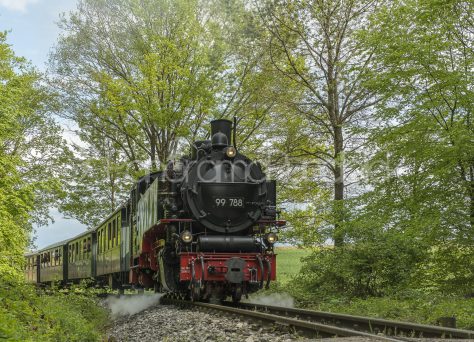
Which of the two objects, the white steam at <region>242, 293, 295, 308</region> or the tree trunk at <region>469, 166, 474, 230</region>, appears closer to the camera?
the tree trunk at <region>469, 166, 474, 230</region>

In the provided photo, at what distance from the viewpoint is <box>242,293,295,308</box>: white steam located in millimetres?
14844

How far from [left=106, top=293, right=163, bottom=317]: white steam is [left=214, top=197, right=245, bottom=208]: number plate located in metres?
4.32

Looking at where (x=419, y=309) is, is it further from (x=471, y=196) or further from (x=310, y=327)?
(x=310, y=327)

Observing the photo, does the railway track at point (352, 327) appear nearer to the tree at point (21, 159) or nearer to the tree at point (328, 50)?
the tree at point (21, 159)

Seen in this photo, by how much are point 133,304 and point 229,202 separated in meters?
5.36

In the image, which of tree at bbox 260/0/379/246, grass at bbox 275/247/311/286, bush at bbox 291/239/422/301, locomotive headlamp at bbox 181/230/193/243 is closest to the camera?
locomotive headlamp at bbox 181/230/193/243

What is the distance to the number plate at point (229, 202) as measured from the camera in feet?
42.7

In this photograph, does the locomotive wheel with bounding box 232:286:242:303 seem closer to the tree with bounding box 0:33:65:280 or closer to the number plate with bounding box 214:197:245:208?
the number plate with bounding box 214:197:245:208

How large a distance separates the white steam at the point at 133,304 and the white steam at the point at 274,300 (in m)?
2.95

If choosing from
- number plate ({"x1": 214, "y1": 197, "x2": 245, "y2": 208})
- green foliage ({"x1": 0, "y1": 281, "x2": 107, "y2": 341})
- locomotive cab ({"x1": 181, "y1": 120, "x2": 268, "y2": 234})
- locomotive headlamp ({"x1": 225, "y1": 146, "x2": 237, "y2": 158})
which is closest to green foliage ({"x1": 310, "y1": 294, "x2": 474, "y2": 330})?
A: locomotive cab ({"x1": 181, "y1": 120, "x2": 268, "y2": 234})

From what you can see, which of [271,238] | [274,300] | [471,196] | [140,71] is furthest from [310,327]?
[140,71]

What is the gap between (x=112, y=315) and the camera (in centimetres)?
1552

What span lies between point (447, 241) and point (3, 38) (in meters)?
18.3

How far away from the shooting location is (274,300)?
15828 millimetres
